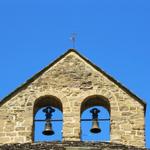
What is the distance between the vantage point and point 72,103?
22.7 meters

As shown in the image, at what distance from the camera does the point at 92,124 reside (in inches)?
909

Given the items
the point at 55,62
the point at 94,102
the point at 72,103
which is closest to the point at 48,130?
the point at 72,103

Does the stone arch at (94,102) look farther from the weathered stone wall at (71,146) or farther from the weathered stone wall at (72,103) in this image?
the weathered stone wall at (71,146)

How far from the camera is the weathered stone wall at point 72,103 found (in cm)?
2234

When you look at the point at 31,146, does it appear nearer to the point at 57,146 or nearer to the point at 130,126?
the point at 57,146

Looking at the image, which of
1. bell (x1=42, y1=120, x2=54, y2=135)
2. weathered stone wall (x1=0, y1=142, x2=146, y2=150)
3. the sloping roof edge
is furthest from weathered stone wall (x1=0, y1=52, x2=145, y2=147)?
bell (x1=42, y1=120, x2=54, y2=135)

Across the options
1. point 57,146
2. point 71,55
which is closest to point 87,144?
point 57,146

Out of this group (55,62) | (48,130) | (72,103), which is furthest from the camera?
(55,62)

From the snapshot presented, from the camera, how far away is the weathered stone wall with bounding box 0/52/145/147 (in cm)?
2234

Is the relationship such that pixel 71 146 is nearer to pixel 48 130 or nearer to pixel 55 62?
pixel 48 130

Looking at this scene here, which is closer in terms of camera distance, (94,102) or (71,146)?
(71,146)

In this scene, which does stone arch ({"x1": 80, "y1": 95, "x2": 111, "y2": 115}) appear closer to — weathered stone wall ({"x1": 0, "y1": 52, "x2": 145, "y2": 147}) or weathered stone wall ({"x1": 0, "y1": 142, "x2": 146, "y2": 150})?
weathered stone wall ({"x1": 0, "y1": 52, "x2": 145, "y2": 147})

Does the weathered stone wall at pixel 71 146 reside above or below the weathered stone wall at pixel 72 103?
below

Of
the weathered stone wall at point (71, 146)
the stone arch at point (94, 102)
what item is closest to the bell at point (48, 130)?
the stone arch at point (94, 102)
